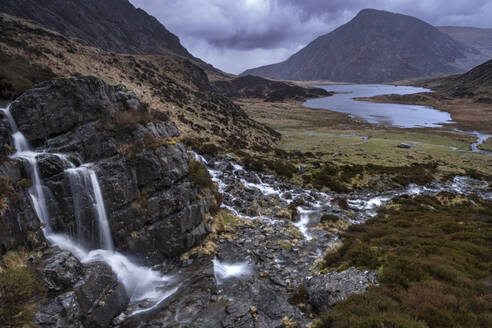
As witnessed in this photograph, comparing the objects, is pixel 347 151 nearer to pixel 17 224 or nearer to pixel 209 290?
pixel 209 290

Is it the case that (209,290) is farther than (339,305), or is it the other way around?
(209,290)

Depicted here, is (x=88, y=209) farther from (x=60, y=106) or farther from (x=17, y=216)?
(x=60, y=106)

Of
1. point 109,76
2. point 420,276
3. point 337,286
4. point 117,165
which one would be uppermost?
point 109,76

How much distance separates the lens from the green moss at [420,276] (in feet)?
26.5

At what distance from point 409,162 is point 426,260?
50.1 meters

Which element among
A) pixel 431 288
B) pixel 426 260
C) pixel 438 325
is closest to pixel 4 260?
pixel 438 325

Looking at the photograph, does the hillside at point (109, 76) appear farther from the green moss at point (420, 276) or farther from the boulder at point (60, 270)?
the green moss at point (420, 276)

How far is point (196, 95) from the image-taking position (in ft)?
240

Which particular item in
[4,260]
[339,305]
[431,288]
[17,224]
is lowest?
[339,305]

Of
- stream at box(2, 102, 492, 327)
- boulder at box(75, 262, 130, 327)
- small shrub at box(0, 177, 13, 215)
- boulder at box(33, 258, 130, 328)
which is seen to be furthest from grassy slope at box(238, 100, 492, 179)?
small shrub at box(0, 177, 13, 215)

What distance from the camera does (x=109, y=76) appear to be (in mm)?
46281

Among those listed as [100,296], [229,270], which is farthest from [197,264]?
[100,296]

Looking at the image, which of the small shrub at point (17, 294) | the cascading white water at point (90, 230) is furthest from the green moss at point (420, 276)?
the small shrub at point (17, 294)

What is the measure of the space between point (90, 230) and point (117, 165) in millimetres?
4587
